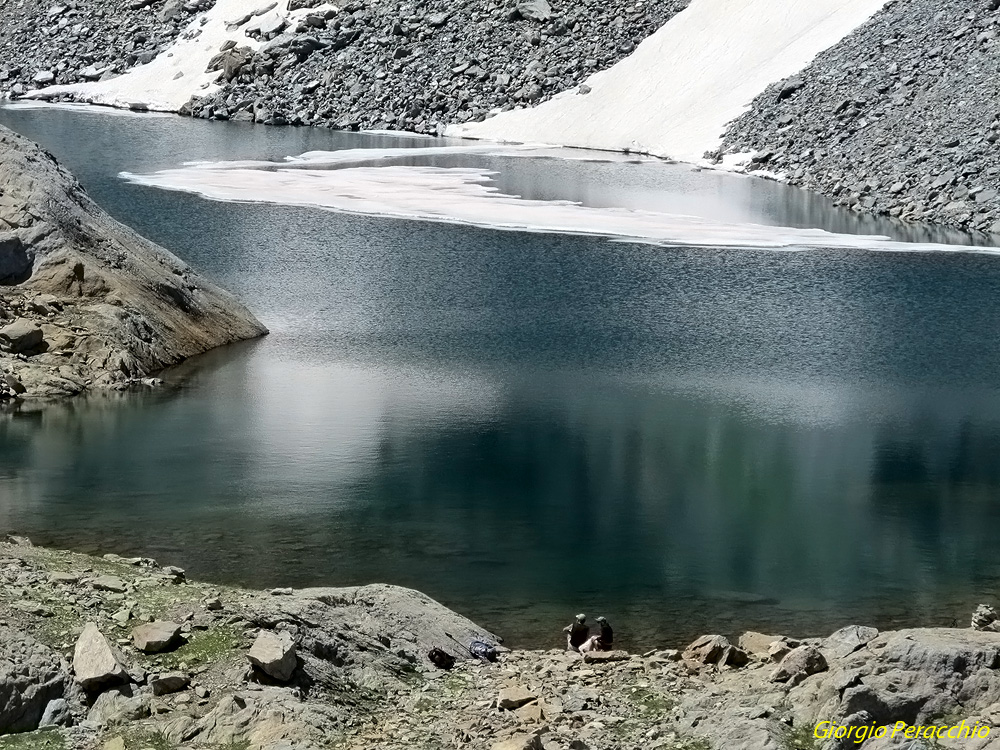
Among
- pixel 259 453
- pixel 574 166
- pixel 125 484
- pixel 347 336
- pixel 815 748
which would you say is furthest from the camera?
pixel 574 166

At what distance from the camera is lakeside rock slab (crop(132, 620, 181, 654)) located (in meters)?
13.4

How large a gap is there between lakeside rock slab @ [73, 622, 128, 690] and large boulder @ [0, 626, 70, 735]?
0.14 m

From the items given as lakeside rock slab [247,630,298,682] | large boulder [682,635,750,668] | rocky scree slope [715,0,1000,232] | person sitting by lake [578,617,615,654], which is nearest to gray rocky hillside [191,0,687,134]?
rocky scree slope [715,0,1000,232]

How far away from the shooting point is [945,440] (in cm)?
2786

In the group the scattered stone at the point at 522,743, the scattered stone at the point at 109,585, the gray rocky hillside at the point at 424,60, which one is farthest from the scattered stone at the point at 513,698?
the gray rocky hillside at the point at 424,60

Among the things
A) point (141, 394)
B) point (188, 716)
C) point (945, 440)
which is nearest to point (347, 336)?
point (141, 394)

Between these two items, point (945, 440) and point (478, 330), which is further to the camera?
point (478, 330)

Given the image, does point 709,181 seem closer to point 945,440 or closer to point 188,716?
point 945,440

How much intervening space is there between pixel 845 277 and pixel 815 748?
105 feet

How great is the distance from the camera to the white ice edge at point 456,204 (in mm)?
48438

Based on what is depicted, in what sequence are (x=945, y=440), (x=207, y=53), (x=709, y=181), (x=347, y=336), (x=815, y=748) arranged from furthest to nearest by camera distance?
(x=207, y=53)
(x=709, y=181)
(x=347, y=336)
(x=945, y=440)
(x=815, y=748)

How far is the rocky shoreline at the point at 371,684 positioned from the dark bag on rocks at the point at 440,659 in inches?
3.2

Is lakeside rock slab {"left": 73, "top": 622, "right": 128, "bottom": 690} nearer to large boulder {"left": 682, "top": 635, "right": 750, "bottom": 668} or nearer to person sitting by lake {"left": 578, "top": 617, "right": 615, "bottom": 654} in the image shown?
person sitting by lake {"left": 578, "top": 617, "right": 615, "bottom": 654}

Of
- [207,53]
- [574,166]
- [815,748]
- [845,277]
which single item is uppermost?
[207,53]
